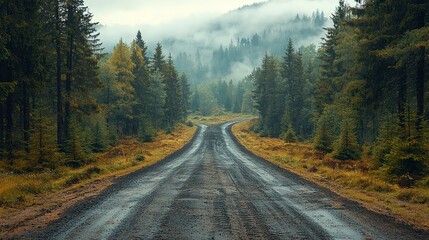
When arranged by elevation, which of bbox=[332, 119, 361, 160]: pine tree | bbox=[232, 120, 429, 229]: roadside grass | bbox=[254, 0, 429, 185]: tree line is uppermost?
bbox=[254, 0, 429, 185]: tree line

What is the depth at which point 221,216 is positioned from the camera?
8.77 metres

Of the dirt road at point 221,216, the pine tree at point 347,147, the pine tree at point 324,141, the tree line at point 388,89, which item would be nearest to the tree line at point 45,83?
the dirt road at point 221,216

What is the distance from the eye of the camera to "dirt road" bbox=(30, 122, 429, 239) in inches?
285

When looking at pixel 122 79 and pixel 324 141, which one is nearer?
pixel 324 141

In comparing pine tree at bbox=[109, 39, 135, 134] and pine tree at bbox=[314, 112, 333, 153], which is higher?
pine tree at bbox=[109, 39, 135, 134]

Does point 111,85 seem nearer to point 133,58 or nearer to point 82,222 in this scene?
point 133,58

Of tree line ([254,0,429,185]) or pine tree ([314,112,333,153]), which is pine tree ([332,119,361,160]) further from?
pine tree ([314,112,333,153])

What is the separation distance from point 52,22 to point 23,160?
10.3 meters

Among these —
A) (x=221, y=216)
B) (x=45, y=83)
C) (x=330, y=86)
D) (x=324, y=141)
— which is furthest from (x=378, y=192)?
(x=330, y=86)

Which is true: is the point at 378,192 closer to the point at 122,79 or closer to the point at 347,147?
the point at 347,147

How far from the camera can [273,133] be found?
65.6 m

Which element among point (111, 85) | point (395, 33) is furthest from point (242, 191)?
point (111, 85)

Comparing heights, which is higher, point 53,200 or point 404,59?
point 404,59

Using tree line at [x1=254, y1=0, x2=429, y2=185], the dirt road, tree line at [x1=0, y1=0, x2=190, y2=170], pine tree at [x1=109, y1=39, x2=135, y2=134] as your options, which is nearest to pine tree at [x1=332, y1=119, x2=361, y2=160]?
tree line at [x1=254, y1=0, x2=429, y2=185]
